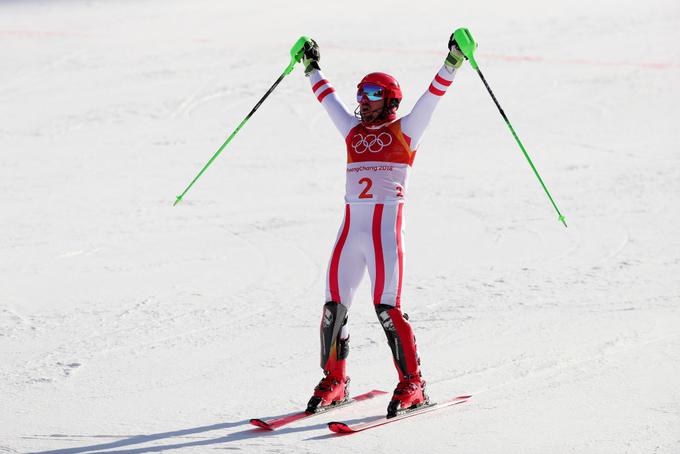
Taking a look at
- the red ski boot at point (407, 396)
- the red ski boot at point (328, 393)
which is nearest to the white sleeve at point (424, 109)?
the red ski boot at point (407, 396)

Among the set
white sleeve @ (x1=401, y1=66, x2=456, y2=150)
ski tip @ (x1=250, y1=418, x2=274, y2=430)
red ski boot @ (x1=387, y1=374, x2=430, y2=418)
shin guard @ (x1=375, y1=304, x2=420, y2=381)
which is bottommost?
ski tip @ (x1=250, y1=418, x2=274, y2=430)

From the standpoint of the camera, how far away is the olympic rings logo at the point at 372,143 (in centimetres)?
570

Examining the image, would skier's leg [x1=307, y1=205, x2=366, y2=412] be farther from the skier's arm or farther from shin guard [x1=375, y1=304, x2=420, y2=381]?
the skier's arm

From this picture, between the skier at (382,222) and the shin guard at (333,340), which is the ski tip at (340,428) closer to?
the skier at (382,222)

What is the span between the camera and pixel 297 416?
570 cm

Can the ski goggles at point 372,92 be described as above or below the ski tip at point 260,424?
above

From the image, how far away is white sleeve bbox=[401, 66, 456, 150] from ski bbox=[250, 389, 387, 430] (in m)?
1.48

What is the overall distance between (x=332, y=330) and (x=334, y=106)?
128 centimetres

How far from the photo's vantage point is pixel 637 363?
6570 millimetres

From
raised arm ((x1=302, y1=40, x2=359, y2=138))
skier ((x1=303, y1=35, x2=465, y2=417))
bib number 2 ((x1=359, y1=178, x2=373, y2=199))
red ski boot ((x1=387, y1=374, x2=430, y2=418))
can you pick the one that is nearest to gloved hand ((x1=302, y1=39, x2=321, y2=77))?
raised arm ((x1=302, y1=40, x2=359, y2=138))

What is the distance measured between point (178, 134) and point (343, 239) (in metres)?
8.34

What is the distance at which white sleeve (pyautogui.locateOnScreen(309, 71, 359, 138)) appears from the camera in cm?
594

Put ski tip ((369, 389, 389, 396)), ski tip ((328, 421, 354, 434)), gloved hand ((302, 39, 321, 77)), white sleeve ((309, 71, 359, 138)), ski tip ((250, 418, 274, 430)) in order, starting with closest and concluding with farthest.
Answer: ski tip ((328, 421, 354, 434)) → ski tip ((250, 418, 274, 430)) → white sleeve ((309, 71, 359, 138)) → ski tip ((369, 389, 389, 396)) → gloved hand ((302, 39, 321, 77))

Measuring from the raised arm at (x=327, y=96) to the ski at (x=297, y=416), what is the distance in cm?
148
